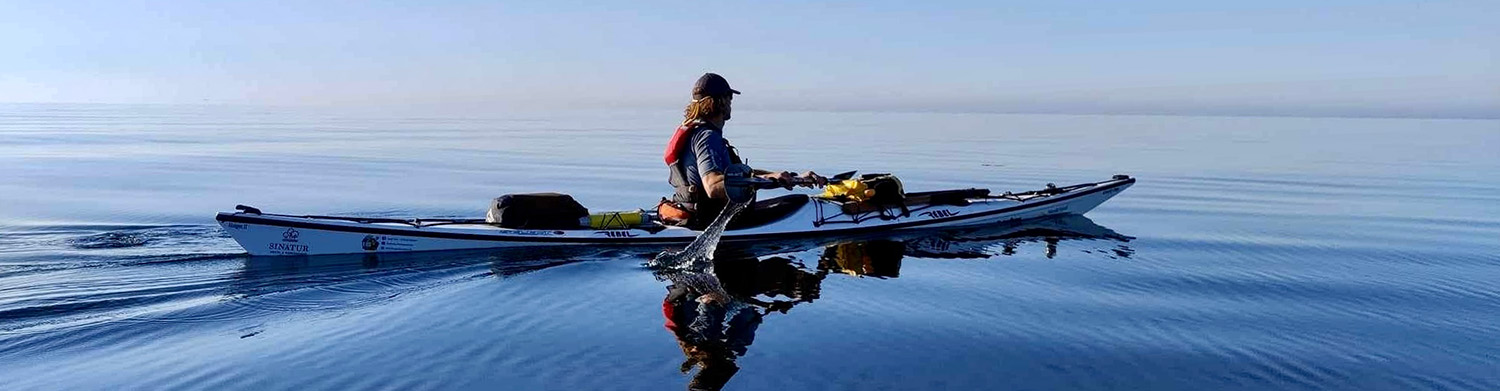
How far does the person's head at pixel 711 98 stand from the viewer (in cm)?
1089

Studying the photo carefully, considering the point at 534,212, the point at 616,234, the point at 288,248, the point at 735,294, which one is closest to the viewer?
the point at 735,294

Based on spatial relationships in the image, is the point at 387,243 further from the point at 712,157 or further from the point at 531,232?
the point at 712,157

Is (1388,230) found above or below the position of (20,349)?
above

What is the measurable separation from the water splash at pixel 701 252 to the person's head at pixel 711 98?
3.78 feet

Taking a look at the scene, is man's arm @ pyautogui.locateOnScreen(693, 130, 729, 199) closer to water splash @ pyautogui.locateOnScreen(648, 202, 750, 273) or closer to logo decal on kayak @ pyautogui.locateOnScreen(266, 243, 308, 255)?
water splash @ pyautogui.locateOnScreen(648, 202, 750, 273)

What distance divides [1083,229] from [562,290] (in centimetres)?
861

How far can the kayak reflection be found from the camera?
7010mm

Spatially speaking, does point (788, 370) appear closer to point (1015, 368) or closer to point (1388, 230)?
point (1015, 368)

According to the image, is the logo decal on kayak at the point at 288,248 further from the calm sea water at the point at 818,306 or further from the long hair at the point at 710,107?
the long hair at the point at 710,107

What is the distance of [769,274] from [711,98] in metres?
2.08

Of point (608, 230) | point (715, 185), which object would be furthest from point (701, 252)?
point (608, 230)

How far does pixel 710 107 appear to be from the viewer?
10875 mm

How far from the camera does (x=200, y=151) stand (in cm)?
3434

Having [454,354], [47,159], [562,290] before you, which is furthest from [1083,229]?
[47,159]
